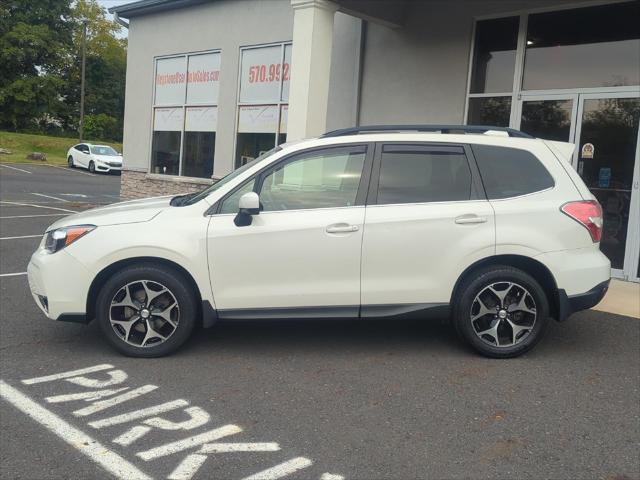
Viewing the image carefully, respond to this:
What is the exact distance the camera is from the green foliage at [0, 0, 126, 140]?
157ft

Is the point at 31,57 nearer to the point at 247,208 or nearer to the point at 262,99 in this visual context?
the point at 262,99

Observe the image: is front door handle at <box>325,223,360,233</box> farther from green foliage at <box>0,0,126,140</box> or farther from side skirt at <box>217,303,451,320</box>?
green foliage at <box>0,0,126,140</box>

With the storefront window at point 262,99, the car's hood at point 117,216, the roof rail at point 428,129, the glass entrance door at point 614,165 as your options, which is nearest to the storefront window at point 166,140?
the storefront window at point 262,99

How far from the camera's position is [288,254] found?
4.88m

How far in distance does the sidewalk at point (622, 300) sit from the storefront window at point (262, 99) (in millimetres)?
6953

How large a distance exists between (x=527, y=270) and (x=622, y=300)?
2.89 m

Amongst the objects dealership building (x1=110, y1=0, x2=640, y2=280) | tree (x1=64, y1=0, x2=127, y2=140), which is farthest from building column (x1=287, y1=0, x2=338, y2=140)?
tree (x1=64, y1=0, x2=127, y2=140)

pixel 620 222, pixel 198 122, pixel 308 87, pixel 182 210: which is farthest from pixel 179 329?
pixel 198 122

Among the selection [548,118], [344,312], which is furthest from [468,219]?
[548,118]

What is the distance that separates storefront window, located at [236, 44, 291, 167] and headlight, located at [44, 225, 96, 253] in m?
7.95

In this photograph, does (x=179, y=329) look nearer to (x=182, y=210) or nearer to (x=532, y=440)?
(x=182, y=210)

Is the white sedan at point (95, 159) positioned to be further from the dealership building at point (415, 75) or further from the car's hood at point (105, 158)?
the dealership building at point (415, 75)

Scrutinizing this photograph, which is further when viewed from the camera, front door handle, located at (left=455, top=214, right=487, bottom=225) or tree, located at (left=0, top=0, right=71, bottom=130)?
tree, located at (left=0, top=0, right=71, bottom=130)

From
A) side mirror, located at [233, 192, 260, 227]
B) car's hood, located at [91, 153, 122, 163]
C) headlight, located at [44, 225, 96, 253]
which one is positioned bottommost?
headlight, located at [44, 225, 96, 253]
